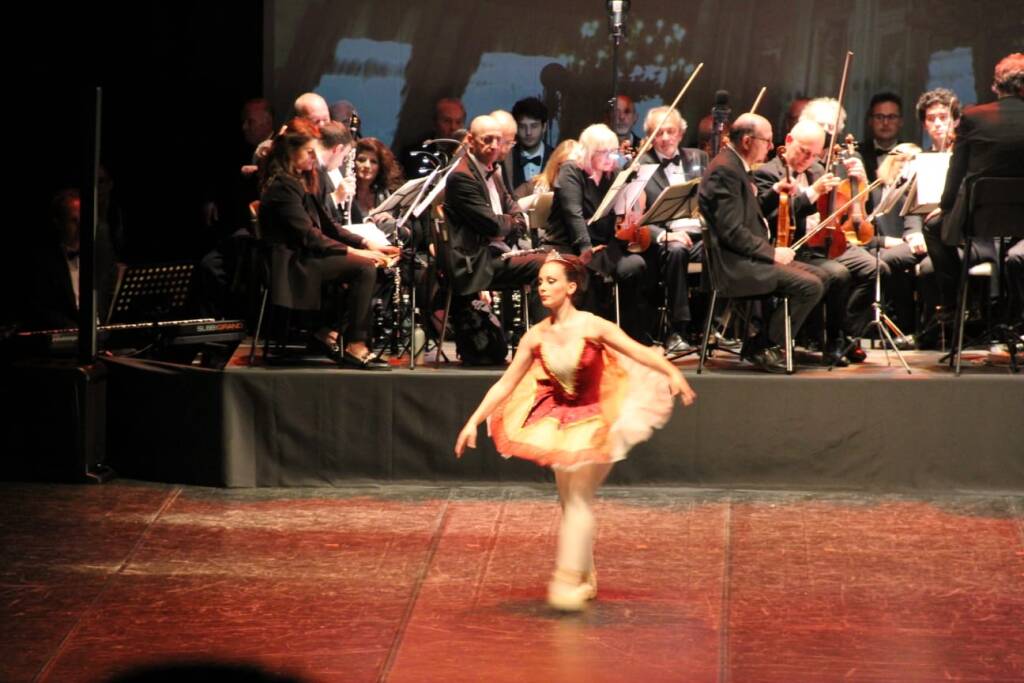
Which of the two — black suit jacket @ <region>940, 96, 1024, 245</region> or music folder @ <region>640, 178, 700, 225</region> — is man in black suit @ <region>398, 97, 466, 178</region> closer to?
music folder @ <region>640, 178, 700, 225</region>

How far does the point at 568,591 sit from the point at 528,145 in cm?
531

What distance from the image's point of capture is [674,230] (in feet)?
31.6

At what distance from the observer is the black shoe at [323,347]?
27.6 ft

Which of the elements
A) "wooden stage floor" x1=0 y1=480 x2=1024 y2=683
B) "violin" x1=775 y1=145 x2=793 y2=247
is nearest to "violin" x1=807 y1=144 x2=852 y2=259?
"violin" x1=775 y1=145 x2=793 y2=247

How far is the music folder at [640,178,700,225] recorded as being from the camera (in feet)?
27.9

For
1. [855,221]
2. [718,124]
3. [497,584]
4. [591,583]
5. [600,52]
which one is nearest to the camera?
[591,583]

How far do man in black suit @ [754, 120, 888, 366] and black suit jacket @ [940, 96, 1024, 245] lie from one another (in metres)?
0.62

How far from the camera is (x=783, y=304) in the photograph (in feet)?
27.1

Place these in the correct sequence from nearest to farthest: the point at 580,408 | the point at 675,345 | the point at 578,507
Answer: the point at 578,507 < the point at 580,408 < the point at 675,345

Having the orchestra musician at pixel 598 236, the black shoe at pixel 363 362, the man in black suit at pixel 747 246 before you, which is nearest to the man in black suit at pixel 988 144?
the man in black suit at pixel 747 246

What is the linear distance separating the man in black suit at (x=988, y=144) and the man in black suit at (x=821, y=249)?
0.60m

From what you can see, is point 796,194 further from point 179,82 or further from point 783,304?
point 179,82

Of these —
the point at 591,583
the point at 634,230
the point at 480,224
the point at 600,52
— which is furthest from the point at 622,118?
the point at 591,583

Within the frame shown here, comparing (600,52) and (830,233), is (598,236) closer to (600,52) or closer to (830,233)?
(830,233)
